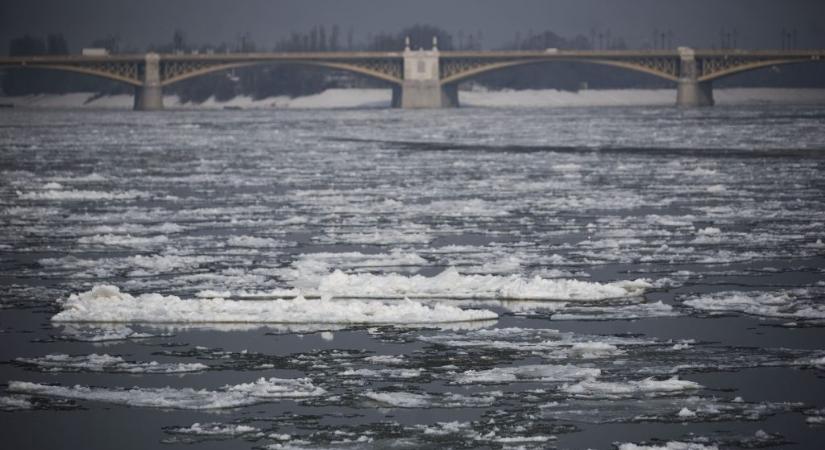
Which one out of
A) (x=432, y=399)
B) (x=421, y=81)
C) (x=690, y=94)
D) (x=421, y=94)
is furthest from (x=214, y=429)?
(x=421, y=94)

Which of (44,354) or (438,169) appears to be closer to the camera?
(44,354)

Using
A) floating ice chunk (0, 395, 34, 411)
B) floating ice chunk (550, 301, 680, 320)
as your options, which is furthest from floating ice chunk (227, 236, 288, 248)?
floating ice chunk (0, 395, 34, 411)

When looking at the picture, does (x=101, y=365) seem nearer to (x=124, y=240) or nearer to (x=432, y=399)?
(x=432, y=399)

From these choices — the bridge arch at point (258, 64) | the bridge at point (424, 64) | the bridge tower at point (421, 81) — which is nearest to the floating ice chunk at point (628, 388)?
the bridge at point (424, 64)

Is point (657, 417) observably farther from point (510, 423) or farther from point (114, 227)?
point (114, 227)

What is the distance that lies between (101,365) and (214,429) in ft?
9.48

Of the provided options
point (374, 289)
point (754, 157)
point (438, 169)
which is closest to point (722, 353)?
point (374, 289)

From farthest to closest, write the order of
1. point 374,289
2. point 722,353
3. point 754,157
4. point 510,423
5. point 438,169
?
point 754,157, point 438,169, point 374,289, point 722,353, point 510,423

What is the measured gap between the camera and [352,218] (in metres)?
29.2

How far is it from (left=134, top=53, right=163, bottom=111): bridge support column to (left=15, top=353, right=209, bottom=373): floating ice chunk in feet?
480

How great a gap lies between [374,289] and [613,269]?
164 inches

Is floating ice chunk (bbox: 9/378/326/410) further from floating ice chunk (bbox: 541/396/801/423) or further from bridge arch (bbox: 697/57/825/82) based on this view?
bridge arch (bbox: 697/57/825/82)

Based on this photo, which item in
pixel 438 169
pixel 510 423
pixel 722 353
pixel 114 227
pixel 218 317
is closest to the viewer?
pixel 510 423

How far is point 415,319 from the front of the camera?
16703 mm
